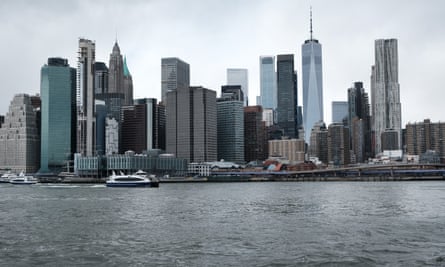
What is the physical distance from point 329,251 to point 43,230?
27037 mm

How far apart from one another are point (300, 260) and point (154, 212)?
35.9 m

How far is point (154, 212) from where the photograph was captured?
228 feet

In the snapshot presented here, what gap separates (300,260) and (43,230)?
26.3 meters

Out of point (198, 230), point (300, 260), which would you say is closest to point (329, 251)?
point (300, 260)

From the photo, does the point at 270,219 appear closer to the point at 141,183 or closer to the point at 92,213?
the point at 92,213

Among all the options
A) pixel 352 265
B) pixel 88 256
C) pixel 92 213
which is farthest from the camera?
pixel 92 213

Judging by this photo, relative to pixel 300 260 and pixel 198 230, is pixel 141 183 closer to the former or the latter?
pixel 198 230

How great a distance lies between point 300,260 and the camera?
36562 millimetres

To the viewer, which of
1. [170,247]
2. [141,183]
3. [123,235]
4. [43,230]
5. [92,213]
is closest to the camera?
[170,247]

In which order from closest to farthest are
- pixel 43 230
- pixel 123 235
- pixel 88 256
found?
pixel 88 256 < pixel 123 235 < pixel 43 230

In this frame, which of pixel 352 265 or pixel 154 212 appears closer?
pixel 352 265

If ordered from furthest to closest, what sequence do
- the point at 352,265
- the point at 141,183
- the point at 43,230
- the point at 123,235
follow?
the point at 141,183 → the point at 43,230 → the point at 123,235 → the point at 352,265

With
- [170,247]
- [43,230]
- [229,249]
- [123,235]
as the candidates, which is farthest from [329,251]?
[43,230]

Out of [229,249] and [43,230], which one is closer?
[229,249]
